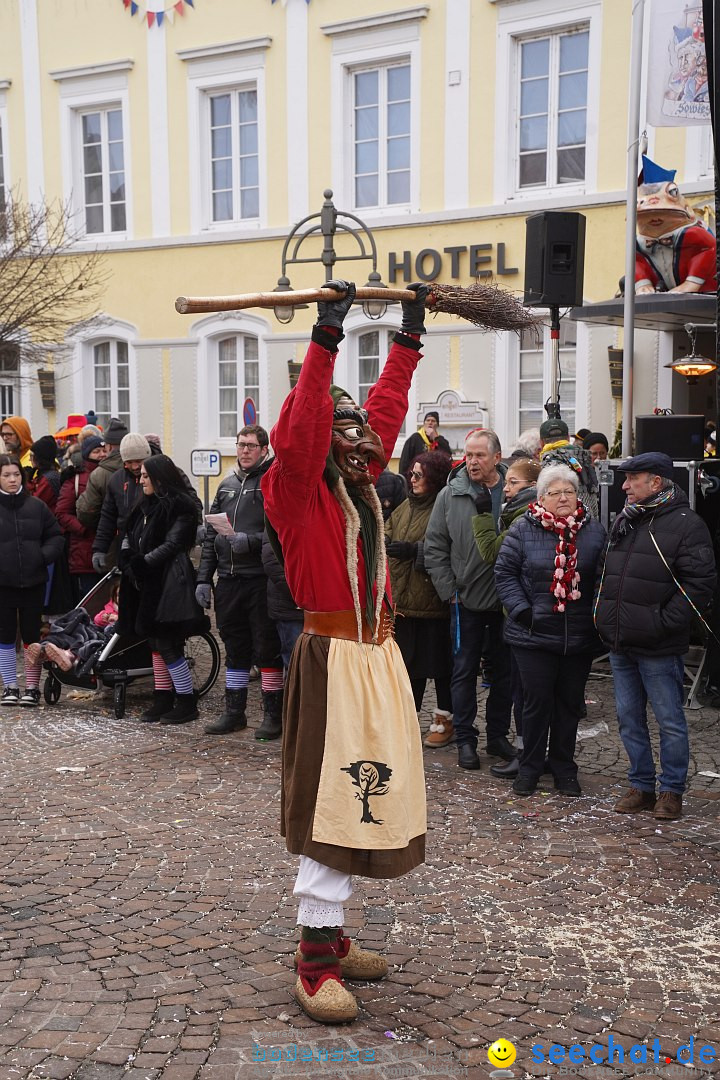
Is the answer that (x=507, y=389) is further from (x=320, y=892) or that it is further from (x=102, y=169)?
(x=320, y=892)

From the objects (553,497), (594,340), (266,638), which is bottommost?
(266,638)

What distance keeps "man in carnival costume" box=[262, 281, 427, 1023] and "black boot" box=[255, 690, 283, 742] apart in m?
3.54

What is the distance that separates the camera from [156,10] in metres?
18.3

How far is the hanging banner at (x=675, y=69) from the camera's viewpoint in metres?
9.80

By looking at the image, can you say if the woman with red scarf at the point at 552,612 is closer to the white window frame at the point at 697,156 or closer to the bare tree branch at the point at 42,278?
the white window frame at the point at 697,156

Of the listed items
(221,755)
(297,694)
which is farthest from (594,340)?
(297,694)

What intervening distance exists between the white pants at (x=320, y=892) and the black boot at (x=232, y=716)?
12.8 ft

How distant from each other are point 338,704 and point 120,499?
5.70 metres

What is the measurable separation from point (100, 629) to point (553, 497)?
4.03m

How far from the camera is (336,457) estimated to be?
12.4ft

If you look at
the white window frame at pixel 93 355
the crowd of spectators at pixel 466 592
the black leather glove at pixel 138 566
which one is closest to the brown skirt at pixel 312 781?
→ the crowd of spectators at pixel 466 592

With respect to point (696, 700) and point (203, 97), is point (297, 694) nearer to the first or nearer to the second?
point (696, 700)

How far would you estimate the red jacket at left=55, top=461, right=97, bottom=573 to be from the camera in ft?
33.9

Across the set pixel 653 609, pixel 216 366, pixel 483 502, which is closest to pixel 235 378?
pixel 216 366
